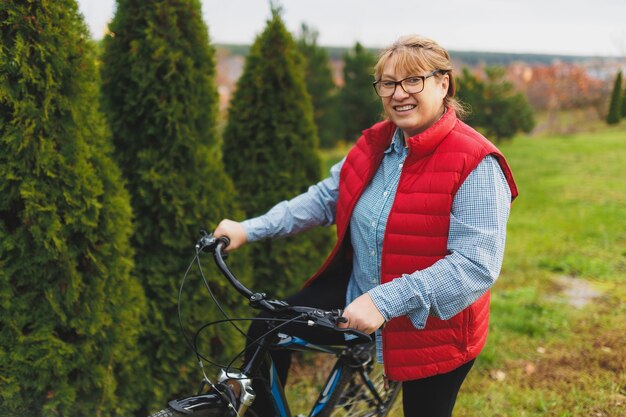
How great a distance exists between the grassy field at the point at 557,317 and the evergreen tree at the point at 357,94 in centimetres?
563

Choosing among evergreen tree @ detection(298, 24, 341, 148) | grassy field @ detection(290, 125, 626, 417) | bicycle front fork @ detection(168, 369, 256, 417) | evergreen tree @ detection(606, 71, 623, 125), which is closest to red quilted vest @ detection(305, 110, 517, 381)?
bicycle front fork @ detection(168, 369, 256, 417)

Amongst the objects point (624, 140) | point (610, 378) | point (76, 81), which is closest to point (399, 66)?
point (76, 81)

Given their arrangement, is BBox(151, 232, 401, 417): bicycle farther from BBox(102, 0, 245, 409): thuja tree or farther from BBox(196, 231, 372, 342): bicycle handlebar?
BBox(102, 0, 245, 409): thuja tree

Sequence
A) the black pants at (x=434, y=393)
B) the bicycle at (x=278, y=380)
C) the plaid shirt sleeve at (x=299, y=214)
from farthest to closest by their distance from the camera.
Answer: the plaid shirt sleeve at (x=299, y=214), the black pants at (x=434, y=393), the bicycle at (x=278, y=380)

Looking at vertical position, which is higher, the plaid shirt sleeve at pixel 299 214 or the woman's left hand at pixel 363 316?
the plaid shirt sleeve at pixel 299 214

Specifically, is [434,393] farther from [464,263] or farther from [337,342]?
[464,263]

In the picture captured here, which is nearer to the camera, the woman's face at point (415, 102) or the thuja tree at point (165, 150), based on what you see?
the woman's face at point (415, 102)

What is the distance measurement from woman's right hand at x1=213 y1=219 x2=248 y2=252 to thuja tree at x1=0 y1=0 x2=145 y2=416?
80 centimetres

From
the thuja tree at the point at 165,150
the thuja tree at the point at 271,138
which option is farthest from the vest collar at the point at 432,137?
the thuja tree at the point at 271,138

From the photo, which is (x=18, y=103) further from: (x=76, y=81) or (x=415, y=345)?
(x=415, y=345)

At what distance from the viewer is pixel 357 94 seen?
48.2 feet

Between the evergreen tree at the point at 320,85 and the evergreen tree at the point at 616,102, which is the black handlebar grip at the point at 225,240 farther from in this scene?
the evergreen tree at the point at 320,85

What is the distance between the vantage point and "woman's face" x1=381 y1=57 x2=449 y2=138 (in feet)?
7.11

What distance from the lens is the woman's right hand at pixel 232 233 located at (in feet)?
7.83
